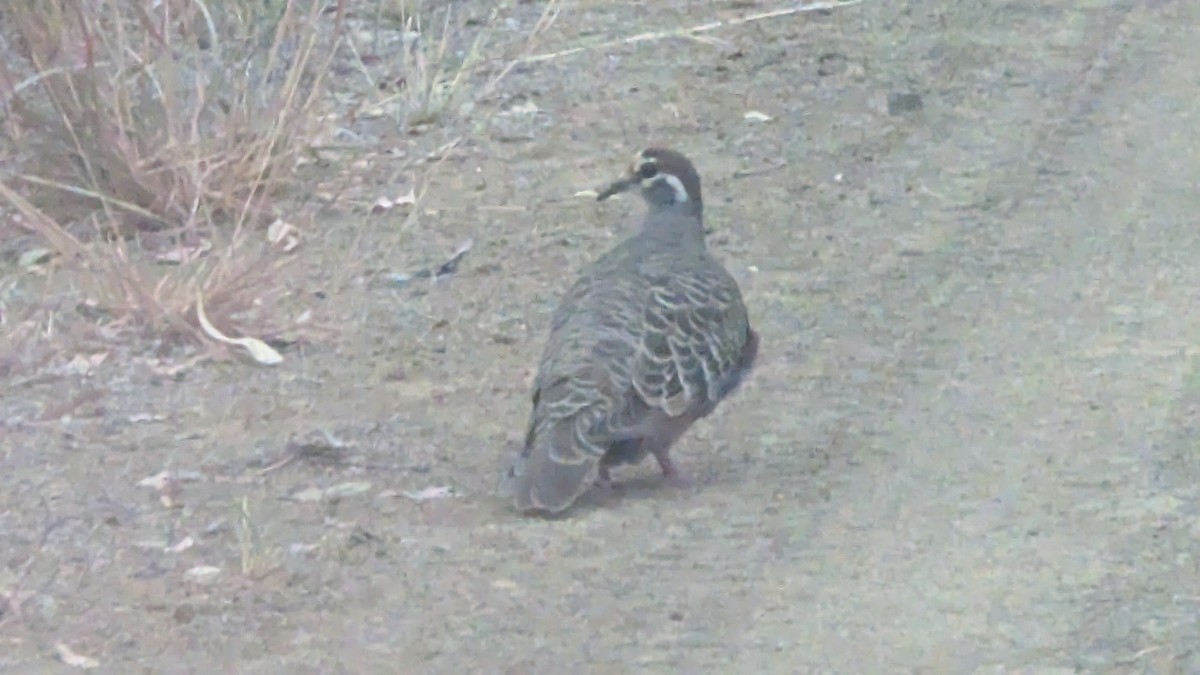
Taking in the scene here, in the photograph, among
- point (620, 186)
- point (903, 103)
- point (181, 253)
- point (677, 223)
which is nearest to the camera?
point (677, 223)

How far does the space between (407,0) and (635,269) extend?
190 inches

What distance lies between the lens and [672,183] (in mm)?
7230

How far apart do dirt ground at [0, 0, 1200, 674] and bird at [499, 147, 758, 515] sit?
0.16 m

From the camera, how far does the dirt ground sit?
539 centimetres

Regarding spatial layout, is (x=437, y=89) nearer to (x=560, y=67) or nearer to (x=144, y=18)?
(x=560, y=67)

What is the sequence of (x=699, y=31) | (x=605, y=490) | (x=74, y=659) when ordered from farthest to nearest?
1. (x=699, y=31)
2. (x=605, y=490)
3. (x=74, y=659)

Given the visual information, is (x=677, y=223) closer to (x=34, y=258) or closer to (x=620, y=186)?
(x=620, y=186)

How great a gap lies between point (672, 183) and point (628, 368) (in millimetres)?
1076

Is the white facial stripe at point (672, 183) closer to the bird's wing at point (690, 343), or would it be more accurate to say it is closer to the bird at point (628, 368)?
the bird at point (628, 368)

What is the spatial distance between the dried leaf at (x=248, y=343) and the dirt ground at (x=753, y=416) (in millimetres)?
73

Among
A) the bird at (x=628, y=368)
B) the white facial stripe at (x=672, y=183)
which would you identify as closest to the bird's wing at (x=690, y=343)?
the bird at (x=628, y=368)

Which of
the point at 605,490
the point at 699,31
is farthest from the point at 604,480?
the point at 699,31

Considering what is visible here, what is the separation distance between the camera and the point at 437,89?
10141 mm

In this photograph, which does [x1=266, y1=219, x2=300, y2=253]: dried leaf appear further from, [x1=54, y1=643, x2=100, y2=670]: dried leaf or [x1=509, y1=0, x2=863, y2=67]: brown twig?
[x1=54, y1=643, x2=100, y2=670]: dried leaf
